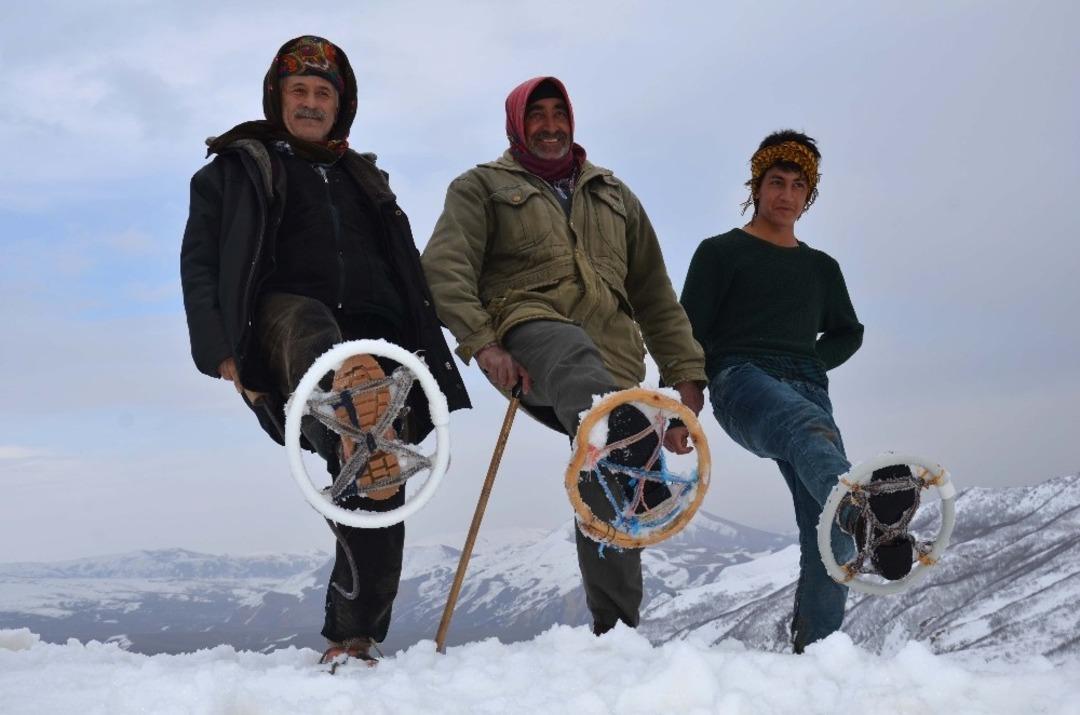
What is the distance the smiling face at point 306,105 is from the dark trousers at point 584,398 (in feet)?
5.24

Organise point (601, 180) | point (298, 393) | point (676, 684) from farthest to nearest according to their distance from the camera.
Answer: point (601, 180) < point (298, 393) < point (676, 684)

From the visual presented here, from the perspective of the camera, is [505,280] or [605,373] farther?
[505,280]

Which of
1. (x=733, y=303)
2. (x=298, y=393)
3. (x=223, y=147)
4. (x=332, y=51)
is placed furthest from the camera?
(x=733, y=303)

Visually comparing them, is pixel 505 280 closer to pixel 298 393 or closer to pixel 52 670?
pixel 298 393

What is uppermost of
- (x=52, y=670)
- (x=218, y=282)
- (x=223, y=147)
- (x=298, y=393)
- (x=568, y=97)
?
(x=568, y=97)

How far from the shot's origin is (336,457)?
4699mm

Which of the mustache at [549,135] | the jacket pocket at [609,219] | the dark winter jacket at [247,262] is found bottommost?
the dark winter jacket at [247,262]

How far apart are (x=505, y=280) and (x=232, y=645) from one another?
8.70 feet

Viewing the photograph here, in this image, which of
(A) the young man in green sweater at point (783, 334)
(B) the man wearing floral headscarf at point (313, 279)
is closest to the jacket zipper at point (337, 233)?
(B) the man wearing floral headscarf at point (313, 279)

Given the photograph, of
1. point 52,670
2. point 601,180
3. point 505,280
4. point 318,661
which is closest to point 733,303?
point 601,180

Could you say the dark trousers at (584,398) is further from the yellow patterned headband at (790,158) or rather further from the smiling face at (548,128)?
the yellow patterned headband at (790,158)

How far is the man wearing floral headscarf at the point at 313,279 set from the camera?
15.9ft

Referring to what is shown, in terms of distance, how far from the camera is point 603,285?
5.76 m

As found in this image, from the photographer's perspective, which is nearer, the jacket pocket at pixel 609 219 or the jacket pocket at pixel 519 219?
the jacket pocket at pixel 519 219
